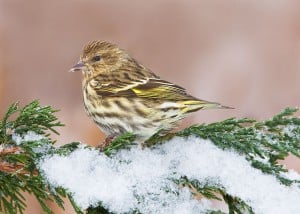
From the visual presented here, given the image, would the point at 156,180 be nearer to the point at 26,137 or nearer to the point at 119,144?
the point at 119,144

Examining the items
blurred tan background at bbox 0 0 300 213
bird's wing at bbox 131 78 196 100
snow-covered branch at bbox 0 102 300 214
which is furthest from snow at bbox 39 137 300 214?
blurred tan background at bbox 0 0 300 213

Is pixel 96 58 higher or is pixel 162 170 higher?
pixel 96 58

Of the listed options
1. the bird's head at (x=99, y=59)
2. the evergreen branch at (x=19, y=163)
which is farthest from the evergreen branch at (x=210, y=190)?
the bird's head at (x=99, y=59)

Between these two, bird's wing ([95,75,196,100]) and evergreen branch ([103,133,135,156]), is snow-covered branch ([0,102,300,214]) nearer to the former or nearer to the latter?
evergreen branch ([103,133,135,156])

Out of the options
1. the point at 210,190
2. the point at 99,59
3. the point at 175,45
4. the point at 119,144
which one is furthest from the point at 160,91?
the point at 175,45

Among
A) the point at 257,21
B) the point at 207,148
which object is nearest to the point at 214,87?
the point at 257,21

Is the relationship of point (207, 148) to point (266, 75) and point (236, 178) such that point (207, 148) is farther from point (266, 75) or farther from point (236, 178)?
point (266, 75)

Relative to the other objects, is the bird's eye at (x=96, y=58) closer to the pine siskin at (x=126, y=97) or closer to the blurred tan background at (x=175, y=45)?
the pine siskin at (x=126, y=97)
